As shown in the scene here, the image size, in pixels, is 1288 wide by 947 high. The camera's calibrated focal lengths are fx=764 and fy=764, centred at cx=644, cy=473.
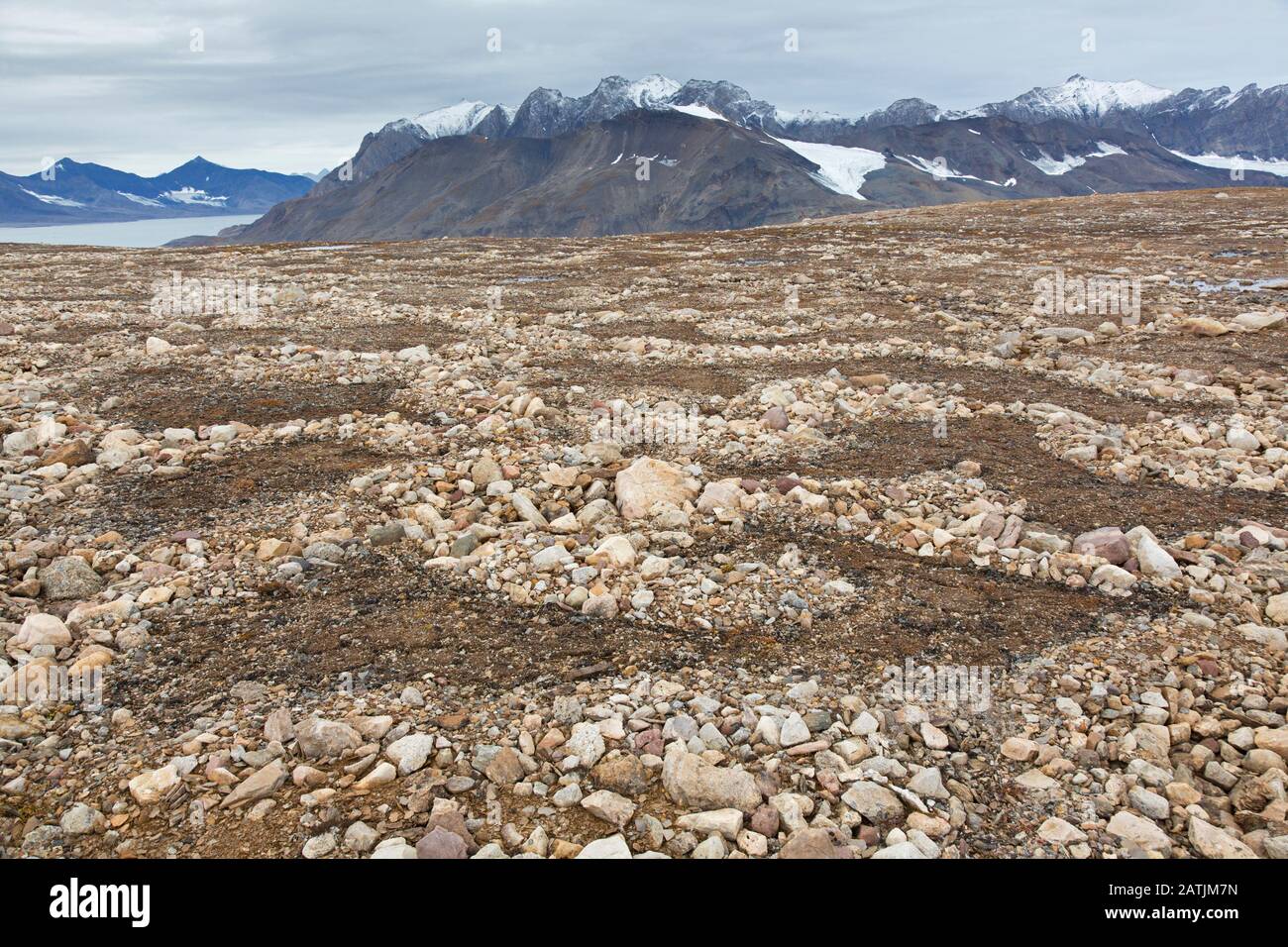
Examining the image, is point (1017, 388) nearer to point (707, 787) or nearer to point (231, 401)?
point (707, 787)

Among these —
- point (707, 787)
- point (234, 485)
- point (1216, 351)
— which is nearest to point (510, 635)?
point (707, 787)

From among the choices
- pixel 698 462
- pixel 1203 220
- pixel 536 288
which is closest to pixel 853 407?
pixel 698 462

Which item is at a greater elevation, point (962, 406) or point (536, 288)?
point (536, 288)

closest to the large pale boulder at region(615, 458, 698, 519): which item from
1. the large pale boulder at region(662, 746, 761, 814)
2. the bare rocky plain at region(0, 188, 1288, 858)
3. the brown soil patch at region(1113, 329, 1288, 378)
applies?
the bare rocky plain at region(0, 188, 1288, 858)

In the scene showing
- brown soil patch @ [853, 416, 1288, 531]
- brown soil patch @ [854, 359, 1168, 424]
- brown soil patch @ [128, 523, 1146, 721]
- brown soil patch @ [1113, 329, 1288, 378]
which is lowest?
brown soil patch @ [128, 523, 1146, 721]

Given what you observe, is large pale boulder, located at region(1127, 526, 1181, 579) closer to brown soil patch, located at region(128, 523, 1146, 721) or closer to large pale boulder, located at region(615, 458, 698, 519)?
brown soil patch, located at region(128, 523, 1146, 721)

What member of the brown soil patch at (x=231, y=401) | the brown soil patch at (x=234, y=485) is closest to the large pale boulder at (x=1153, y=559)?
the brown soil patch at (x=234, y=485)
